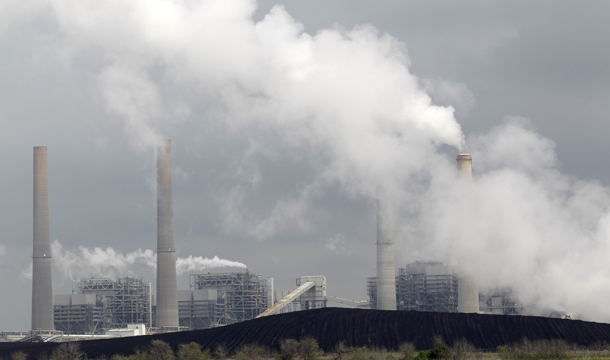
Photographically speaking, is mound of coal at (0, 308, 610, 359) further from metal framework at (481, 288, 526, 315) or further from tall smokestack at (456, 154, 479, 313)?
metal framework at (481, 288, 526, 315)

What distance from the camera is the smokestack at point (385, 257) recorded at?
9575cm

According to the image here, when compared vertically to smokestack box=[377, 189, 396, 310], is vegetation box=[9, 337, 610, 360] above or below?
below

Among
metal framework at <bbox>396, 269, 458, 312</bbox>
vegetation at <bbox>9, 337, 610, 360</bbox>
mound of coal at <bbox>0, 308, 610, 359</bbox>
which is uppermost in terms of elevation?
metal framework at <bbox>396, 269, 458, 312</bbox>

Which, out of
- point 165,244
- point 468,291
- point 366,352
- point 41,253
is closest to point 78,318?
point 41,253

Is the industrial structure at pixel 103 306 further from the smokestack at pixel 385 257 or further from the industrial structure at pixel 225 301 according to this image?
the smokestack at pixel 385 257

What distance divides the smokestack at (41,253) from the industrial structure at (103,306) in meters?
12.4

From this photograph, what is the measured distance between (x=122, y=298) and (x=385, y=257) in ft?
129

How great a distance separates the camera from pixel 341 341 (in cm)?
6088

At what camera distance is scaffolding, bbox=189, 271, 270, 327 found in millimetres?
113000

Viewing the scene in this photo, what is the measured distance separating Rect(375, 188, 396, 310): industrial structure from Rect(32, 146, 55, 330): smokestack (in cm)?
3887

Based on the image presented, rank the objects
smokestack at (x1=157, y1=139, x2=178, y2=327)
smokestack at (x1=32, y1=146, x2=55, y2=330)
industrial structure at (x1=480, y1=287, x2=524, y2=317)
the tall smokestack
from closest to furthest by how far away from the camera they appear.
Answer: the tall smokestack
smokestack at (x1=157, y1=139, x2=178, y2=327)
smokestack at (x1=32, y1=146, x2=55, y2=330)
industrial structure at (x1=480, y1=287, x2=524, y2=317)

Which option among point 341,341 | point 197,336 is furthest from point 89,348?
point 341,341

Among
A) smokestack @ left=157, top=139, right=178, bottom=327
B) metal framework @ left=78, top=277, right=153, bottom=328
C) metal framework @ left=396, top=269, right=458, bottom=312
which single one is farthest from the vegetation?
metal framework @ left=78, top=277, right=153, bottom=328

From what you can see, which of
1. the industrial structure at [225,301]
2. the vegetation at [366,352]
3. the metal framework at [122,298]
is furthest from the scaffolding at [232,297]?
the vegetation at [366,352]
